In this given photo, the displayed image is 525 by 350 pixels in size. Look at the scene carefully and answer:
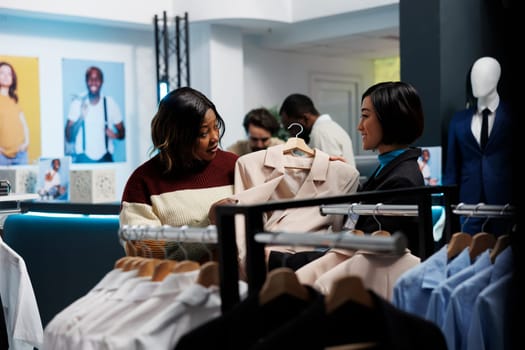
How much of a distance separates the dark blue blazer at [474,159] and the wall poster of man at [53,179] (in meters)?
3.30

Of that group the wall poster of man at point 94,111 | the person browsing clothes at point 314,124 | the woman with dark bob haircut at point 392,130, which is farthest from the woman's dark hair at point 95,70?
the woman with dark bob haircut at point 392,130

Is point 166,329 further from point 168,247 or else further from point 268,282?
point 168,247

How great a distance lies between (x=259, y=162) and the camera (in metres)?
2.47

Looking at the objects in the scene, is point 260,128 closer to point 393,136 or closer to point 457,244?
point 393,136

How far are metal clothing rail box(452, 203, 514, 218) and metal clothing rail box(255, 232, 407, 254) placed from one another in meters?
0.62

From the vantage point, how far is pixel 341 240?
134 cm

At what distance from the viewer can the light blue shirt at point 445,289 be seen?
1709mm

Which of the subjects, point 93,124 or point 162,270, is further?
point 93,124

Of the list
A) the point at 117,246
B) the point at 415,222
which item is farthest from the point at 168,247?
the point at 117,246

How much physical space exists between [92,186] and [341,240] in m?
5.00

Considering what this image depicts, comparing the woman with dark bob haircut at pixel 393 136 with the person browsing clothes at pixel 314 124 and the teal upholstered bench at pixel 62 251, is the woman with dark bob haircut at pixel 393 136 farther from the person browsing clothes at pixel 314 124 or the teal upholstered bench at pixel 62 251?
the person browsing clothes at pixel 314 124

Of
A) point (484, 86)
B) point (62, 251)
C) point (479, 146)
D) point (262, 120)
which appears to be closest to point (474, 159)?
point (479, 146)

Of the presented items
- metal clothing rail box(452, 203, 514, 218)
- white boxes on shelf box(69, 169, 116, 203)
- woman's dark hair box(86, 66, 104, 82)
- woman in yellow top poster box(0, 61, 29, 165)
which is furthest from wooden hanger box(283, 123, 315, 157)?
woman's dark hair box(86, 66, 104, 82)

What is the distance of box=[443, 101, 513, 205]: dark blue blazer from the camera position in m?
4.87
